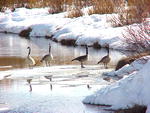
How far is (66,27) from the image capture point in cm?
2748

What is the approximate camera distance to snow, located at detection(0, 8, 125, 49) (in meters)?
23.5

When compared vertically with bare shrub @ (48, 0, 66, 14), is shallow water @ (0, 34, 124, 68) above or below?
below

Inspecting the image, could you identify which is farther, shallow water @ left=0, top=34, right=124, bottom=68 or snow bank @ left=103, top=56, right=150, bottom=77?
shallow water @ left=0, top=34, right=124, bottom=68

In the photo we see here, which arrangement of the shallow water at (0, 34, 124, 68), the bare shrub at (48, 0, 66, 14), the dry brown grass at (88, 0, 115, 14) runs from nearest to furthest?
the shallow water at (0, 34, 124, 68)
the dry brown grass at (88, 0, 115, 14)
the bare shrub at (48, 0, 66, 14)

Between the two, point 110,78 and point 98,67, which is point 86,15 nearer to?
point 98,67

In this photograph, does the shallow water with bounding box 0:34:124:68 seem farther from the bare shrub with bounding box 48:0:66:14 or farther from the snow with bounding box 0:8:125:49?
the bare shrub with bounding box 48:0:66:14

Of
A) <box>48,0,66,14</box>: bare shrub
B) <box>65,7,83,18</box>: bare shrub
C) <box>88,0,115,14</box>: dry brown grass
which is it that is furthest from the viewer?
<box>48,0,66,14</box>: bare shrub

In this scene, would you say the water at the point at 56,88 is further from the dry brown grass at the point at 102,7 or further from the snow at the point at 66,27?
the dry brown grass at the point at 102,7

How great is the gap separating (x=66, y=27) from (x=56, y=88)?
14271 mm

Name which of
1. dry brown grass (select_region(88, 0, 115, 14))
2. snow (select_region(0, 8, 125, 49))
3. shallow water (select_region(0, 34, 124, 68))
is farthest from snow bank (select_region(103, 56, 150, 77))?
dry brown grass (select_region(88, 0, 115, 14))

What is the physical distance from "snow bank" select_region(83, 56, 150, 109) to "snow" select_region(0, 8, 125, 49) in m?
9.67

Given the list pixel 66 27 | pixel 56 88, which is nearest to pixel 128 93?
pixel 56 88

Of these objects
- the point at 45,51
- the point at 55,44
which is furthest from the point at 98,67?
the point at 55,44

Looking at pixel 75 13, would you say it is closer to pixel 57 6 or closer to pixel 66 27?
pixel 66 27
